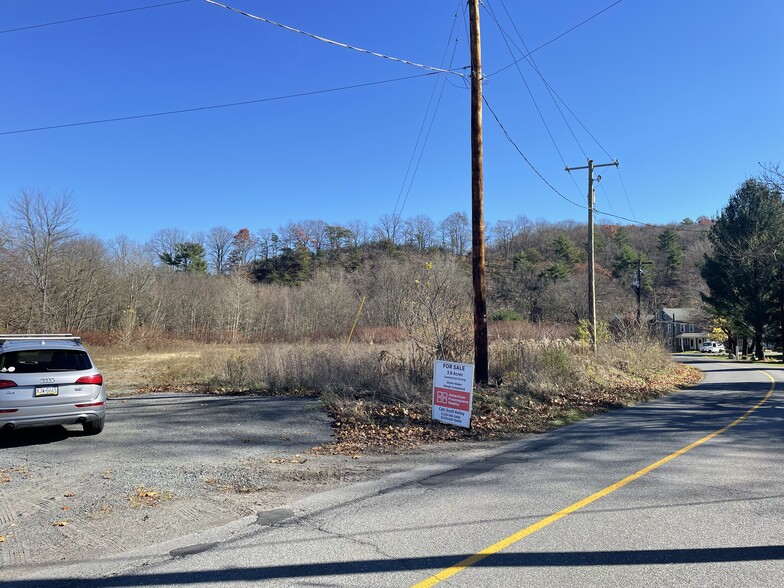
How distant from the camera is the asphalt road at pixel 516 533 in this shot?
4.01 metres

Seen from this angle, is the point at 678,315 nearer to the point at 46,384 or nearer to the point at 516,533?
the point at 516,533

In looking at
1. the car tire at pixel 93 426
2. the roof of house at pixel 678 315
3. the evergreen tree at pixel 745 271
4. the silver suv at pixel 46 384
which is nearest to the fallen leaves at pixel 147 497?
the silver suv at pixel 46 384

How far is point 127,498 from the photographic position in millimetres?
6160

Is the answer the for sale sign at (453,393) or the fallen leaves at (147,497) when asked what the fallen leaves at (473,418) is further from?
the fallen leaves at (147,497)

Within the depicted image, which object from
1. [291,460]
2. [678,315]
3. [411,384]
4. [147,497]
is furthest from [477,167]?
[678,315]

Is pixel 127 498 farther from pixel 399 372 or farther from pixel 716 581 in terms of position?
pixel 399 372

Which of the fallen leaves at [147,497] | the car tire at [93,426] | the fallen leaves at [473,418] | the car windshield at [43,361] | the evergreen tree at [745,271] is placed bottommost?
the fallen leaves at [473,418]

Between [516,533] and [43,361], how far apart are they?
8.04m

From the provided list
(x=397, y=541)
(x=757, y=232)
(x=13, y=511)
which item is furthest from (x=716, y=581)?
(x=757, y=232)

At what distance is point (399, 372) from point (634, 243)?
314 ft

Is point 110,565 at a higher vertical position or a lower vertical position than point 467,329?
lower

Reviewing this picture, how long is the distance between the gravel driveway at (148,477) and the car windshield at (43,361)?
4.25 ft

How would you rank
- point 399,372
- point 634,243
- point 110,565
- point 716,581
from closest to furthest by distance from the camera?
1. point 716,581
2. point 110,565
3. point 399,372
4. point 634,243

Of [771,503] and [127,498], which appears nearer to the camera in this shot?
[771,503]
